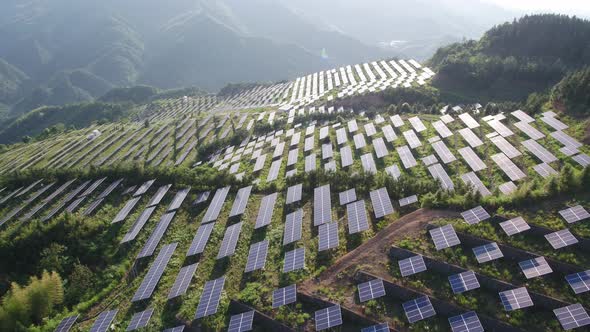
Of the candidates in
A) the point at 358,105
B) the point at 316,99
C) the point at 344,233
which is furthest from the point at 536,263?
the point at 316,99

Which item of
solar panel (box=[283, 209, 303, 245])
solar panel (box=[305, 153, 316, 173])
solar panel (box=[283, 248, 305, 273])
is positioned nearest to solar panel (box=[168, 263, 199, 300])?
solar panel (box=[283, 248, 305, 273])

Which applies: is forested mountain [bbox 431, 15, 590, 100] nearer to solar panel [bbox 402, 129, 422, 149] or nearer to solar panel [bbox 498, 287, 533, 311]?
solar panel [bbox 402, 129, 422, 149]

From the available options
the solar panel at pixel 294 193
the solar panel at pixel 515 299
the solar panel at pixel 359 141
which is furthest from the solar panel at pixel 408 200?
the solar panel at pixel 359 141

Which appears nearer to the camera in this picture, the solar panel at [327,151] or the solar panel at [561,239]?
the solar panel at [561,239]

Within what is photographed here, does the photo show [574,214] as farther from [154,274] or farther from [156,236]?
[156,236]

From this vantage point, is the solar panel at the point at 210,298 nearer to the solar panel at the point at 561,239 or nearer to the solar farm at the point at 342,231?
the solar farm at the point at 342,231

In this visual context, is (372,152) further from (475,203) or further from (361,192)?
(475,203)
